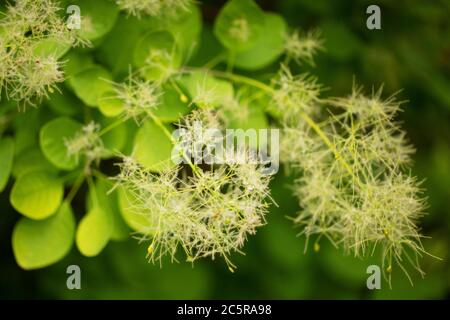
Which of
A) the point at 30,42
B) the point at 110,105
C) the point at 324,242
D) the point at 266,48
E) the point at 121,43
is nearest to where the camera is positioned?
the point at 30,42

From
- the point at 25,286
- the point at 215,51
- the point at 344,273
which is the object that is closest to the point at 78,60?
the point at 215,51

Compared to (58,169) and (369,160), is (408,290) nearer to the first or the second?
(369,160)

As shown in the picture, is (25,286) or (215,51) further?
(25,286)

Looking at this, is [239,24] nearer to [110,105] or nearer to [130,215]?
[110,105]

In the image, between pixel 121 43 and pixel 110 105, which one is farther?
pixel 121 43

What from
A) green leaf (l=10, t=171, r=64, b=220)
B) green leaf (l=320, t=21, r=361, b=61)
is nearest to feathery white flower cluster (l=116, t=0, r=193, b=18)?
green leaf (l=10, t=171, r=64, b=220)

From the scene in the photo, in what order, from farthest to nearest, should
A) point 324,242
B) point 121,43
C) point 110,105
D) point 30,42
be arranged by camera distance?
1. point 324,242
2. point 121,43
3. point 110,105
4. point 30,42

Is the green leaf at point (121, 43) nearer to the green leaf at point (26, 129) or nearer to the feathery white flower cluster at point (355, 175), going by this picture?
the green leaf at point (26, 129)

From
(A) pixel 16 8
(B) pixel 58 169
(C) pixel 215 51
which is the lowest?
(B) pixel 58 169

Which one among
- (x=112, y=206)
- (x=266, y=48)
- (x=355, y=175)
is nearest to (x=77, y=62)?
(x=112, y=206)
